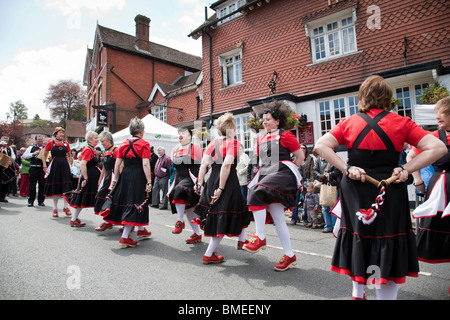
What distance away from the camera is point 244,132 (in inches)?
564

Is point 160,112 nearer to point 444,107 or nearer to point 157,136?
point 157,136

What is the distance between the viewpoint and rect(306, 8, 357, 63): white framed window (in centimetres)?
1125

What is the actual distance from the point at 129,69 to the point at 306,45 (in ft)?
61.5

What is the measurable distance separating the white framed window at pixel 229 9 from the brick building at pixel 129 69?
11124mm

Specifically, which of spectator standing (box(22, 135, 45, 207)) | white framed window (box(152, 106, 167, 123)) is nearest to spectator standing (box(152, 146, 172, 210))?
spectator standing (box(22, 135, 45, 207))

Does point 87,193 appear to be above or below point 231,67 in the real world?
below

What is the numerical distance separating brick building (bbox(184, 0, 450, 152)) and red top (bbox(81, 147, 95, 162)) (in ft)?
24.1

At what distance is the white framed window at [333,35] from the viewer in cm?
1125

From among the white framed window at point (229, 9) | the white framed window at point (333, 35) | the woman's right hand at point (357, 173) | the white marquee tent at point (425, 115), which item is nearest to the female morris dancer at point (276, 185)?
the woman's right hand at point (357, 173)

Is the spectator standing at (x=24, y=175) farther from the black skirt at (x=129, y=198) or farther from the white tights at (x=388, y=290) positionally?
the white tights at (x=388, y=290)

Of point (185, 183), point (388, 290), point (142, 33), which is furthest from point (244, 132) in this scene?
point (142, 33)
